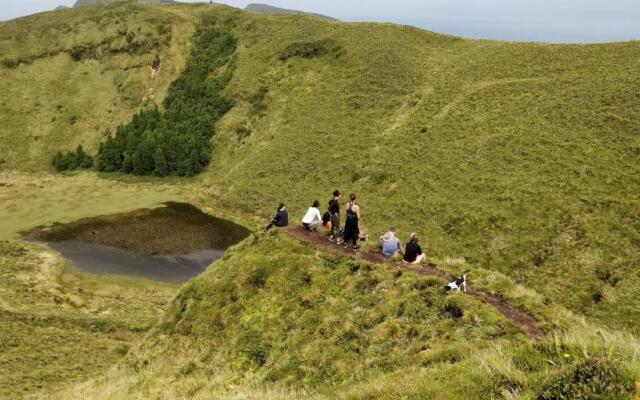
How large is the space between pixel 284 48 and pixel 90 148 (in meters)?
46.3

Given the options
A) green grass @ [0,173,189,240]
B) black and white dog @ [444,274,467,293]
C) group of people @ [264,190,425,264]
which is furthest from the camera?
green grass @ [0,173,189,240]

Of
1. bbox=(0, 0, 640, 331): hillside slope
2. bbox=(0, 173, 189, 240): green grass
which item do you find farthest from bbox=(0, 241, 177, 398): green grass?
bbox=(0, 0, 640, 331): hillside slope

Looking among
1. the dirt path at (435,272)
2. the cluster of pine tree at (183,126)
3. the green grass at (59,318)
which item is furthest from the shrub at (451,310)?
the cluster of pine tree at (183,126)

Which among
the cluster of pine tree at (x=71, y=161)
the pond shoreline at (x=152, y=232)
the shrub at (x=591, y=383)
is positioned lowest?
the pond shoreline at (x=152, y=232)

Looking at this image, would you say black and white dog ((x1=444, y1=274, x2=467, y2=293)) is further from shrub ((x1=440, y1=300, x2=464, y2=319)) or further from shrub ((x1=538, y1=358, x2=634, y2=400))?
shrub ((x1=538, y1=358, x2=634, y2=400))

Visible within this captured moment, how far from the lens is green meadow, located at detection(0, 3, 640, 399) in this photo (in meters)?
19.0

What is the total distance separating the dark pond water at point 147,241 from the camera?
57.8 meters

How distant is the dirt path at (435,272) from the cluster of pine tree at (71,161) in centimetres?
8238

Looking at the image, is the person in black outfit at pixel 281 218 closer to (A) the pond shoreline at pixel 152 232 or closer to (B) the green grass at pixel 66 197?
(A) the pond shoreline at pixel 152 232

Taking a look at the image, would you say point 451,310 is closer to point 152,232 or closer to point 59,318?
point 59,318

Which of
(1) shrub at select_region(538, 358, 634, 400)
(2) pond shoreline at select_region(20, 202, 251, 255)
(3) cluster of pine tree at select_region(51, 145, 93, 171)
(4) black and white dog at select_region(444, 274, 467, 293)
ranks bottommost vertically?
(2) pond shoreline at select_region(20, 202, 251, 255)

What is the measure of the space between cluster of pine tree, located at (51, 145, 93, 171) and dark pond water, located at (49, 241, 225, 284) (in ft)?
135

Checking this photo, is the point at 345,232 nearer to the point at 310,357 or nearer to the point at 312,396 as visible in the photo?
the point at 310,357

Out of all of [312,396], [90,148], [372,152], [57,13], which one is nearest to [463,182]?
[372,152]
